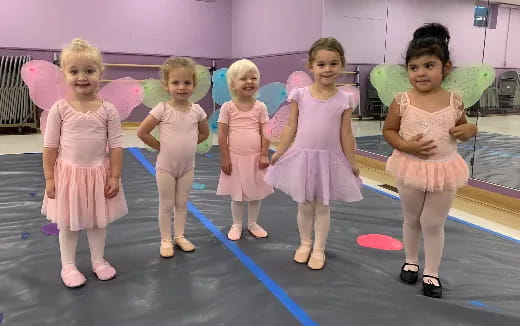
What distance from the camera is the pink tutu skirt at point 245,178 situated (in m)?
2.41

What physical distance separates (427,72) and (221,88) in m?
1.26

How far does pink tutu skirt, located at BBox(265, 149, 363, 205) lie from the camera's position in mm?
2037

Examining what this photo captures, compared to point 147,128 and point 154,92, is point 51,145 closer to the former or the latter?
point 147,128

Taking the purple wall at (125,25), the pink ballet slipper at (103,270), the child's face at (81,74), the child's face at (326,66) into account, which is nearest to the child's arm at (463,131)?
the child's face at (326,66)

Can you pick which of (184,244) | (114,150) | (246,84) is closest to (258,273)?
(184,244)

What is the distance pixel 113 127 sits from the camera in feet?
6.24

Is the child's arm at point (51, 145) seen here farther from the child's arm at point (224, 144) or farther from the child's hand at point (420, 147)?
the child's hand at point (420, 147)

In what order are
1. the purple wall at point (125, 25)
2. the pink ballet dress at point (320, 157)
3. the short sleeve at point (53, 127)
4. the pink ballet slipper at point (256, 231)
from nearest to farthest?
1. the short sleeve at point (53, 127)
2. the pink ballet dress at point (320, 157)
3. the pink ballet slipper at point (256, 231)
4. the purple wall at point (125, 25)

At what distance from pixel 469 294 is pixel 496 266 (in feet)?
1.35

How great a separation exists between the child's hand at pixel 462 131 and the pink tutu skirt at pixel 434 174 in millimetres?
100

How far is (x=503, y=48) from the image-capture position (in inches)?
156

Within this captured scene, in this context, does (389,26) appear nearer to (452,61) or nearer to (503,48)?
(503,48)

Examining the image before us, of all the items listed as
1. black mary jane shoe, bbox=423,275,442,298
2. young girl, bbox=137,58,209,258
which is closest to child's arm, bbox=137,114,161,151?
young girl, bbox=137,58,209,258

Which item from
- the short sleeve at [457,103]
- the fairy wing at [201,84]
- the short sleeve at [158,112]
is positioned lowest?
the short sleeve at [158,112]
